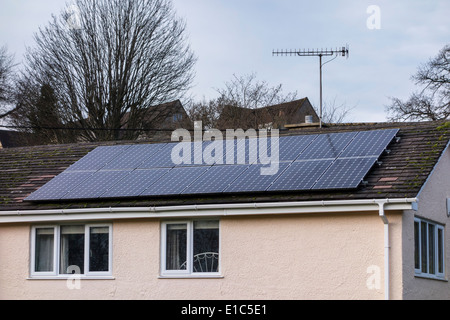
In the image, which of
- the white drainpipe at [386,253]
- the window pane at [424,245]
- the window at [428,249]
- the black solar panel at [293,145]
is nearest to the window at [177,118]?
the black solar panel at [293,145]

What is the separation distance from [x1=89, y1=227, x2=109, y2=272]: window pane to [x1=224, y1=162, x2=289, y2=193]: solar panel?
3.09m

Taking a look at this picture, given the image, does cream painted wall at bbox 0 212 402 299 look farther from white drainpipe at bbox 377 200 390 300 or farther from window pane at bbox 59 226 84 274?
window pane at bbox 59 226 84 274

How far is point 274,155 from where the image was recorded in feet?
60.2

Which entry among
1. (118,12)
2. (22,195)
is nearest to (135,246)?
(22,195)

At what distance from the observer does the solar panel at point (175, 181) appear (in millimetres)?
17438

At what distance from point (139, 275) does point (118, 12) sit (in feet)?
78.4

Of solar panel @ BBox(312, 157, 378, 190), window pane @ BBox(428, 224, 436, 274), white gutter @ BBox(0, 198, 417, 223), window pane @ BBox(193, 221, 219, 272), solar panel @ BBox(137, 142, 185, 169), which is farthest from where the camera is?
solar panel @ BBox(137, 142, 185, 169)

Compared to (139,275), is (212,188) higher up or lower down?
higher up

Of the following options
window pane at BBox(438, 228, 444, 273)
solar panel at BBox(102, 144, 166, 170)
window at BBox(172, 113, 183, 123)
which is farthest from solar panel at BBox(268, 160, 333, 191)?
window at BBox(172, 113, 183, 123)

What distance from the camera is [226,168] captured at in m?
18.1

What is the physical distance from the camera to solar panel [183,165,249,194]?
17094 millimetres

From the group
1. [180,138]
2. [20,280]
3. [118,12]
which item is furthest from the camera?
[118,12]

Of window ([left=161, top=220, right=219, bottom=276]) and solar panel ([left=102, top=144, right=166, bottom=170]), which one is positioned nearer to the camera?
window ([left=161, top=220, right=219, bottom=276])
